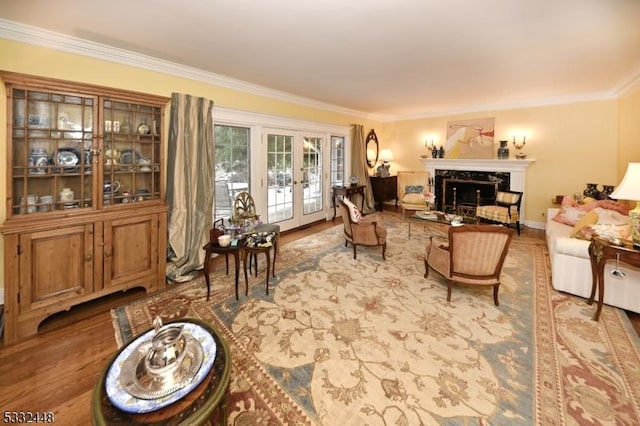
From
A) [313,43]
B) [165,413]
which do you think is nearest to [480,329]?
[165,413]

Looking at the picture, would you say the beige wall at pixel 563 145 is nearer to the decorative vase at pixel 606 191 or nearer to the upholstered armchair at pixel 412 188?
the decorative vase at pixel 606 191

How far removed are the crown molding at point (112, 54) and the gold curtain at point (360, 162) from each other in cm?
278

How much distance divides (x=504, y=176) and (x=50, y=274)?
7.61 meters

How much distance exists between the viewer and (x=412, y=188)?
6.62 m

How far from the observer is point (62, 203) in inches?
104

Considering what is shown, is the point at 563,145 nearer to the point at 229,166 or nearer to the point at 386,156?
the point at 386,156

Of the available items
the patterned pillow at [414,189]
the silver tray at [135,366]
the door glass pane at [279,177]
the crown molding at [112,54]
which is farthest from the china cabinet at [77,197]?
the patterned pillow at [414,189]

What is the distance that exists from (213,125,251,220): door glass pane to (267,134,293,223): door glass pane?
0.53 meters

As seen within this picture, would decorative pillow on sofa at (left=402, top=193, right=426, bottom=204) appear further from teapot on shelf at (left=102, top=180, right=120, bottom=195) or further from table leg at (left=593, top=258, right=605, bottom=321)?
teapot on shelf at (left=102, top=180, right=120, bottom=195)

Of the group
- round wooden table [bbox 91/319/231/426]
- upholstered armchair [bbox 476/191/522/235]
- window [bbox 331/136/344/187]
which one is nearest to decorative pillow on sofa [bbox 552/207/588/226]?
upholstered armchair [bbox 476/191/522/235]

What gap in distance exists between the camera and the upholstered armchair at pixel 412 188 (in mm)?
6279

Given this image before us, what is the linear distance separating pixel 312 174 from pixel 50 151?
4.36 metres

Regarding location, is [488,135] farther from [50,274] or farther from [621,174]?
[50,274]

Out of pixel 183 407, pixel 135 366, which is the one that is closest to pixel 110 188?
pixel 135 366
